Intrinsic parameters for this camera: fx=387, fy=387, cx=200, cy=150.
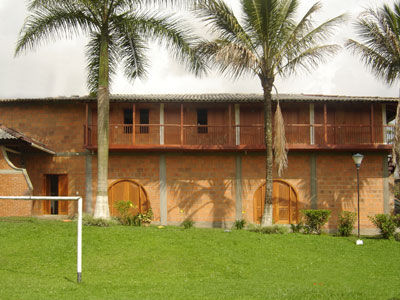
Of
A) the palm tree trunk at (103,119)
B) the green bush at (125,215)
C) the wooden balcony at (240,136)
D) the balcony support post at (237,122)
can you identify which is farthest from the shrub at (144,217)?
the balcony support post at (237,122)

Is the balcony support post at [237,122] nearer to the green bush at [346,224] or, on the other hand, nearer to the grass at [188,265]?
the grass at [188,265]

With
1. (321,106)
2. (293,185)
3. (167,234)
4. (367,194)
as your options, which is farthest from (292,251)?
(321,106)

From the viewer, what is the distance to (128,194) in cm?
1791

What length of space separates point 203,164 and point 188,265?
25.9 ft

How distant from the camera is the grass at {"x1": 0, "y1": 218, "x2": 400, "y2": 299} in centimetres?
782

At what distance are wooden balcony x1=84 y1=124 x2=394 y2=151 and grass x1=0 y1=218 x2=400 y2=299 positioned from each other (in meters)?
4.77

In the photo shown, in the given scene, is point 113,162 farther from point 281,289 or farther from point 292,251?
point 281,289

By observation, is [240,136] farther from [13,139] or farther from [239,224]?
[13,139]

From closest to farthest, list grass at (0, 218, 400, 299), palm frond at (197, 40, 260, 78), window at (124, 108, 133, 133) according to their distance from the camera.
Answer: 1. grass at (0, 218, 400, 299)
2. palm frond at (197, 40, 260, 78)
3. window at (124, 108, 133, 133)

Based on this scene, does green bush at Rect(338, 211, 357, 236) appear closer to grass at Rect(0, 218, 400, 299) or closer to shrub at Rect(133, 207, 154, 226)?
grass at Rect(0, 218, 400, 299)

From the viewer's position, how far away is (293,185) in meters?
18.0

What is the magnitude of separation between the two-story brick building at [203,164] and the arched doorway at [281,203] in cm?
5

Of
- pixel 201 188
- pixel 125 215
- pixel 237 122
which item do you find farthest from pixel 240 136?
pixel 125 215

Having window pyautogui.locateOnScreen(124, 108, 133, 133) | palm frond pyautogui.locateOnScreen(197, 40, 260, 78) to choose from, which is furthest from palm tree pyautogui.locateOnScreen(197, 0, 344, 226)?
window pyautogui.locateOnScreen(124, 108, 133, 133)
